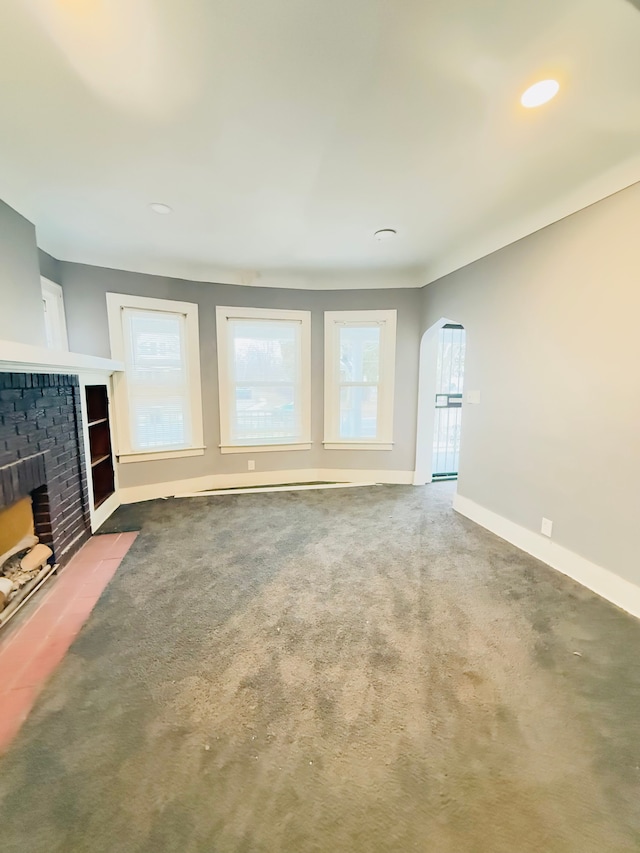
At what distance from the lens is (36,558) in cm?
216

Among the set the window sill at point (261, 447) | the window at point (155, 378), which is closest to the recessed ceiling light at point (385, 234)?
the window at point (155, 378)

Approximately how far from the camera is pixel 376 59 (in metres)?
1.29

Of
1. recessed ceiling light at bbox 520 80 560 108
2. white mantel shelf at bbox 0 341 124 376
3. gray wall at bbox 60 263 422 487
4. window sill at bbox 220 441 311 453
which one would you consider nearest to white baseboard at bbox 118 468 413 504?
gray wall at bbox 60 263 422 487

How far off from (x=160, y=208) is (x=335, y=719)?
10.4 feet

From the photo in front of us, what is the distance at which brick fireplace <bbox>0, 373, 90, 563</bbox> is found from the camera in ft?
6.36

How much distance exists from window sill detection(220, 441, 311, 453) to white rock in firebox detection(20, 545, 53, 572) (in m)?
2.02

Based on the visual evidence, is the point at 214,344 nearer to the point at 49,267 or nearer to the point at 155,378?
the point at 155,378

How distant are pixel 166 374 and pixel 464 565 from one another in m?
3.39

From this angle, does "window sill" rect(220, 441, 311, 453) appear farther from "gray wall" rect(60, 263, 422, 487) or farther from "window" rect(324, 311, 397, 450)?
"window" rect(324, 311, 397, 450)

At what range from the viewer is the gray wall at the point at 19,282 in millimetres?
2242

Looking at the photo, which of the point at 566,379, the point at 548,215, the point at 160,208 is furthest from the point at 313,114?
the point at 566,379

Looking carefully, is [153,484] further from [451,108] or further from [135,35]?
[451,108]

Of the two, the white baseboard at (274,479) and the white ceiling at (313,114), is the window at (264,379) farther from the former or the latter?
the white ceiling at (313,114)

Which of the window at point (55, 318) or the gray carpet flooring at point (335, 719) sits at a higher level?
the window at point (55, 318)
